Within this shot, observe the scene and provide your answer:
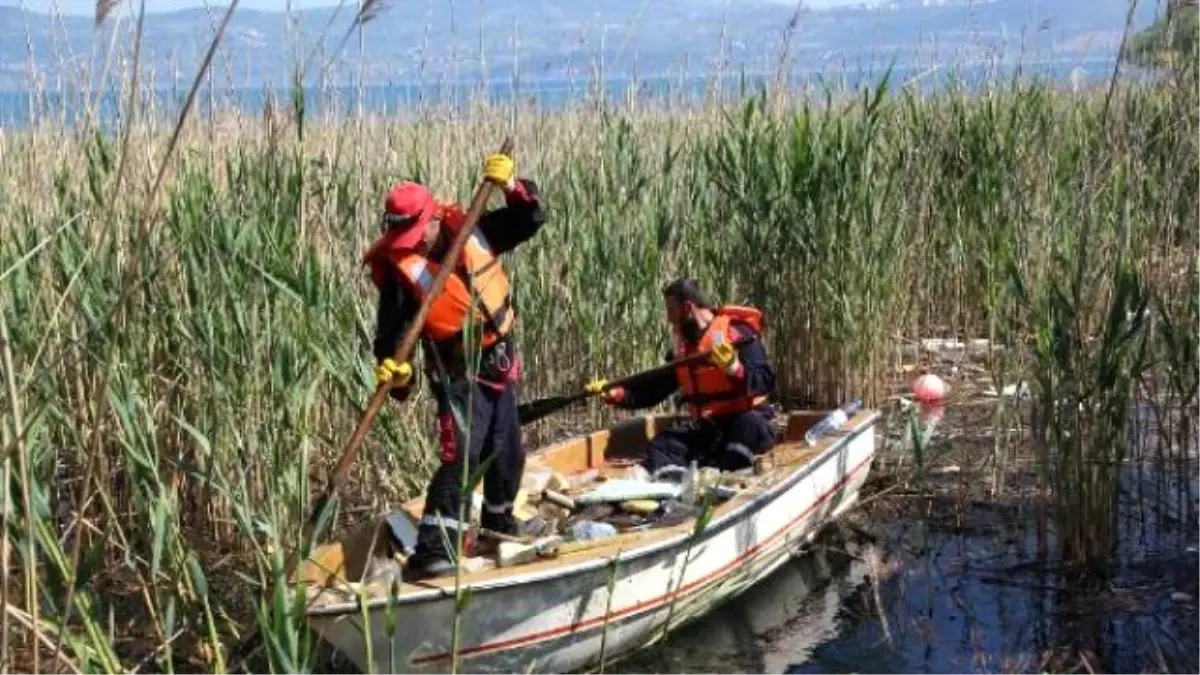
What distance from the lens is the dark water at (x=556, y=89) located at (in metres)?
6.05

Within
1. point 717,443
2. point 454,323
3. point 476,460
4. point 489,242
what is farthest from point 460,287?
point 717,443

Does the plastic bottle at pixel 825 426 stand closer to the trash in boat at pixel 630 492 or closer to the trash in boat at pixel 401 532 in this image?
the trash in boat at pixel 630 492

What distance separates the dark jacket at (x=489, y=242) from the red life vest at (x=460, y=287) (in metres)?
0.06

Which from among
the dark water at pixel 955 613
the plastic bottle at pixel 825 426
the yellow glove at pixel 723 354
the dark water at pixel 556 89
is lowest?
the dark water at pixel 955 613

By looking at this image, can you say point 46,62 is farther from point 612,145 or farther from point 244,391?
point 612,145

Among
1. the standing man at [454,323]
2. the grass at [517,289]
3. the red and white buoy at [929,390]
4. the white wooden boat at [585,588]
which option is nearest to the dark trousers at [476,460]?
the standing man at [454,323]

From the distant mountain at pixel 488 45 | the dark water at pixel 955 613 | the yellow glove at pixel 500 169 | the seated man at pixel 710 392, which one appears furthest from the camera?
the seated man at pixel 710 392

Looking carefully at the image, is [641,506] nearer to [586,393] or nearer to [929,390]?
[586,393]

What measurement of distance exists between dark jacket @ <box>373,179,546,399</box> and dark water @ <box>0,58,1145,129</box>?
880 millimetres

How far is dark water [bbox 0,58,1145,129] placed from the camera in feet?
19.8

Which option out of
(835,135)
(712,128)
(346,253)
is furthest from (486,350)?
(712,128)

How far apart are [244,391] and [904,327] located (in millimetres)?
4837

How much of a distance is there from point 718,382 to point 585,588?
1656 mm

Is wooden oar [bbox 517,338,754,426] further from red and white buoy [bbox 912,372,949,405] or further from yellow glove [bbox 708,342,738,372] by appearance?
red and white buoy [bbox 912,372,949,405]
